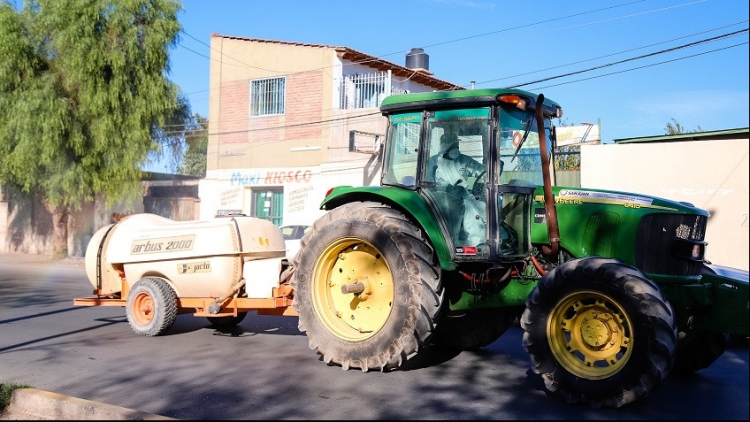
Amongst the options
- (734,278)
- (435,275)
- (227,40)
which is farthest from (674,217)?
(227,40)

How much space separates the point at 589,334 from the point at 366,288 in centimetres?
227

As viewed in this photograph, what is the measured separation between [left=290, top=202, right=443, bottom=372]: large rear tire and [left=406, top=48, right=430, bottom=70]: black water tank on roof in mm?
23189

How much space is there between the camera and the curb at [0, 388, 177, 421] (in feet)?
18.0

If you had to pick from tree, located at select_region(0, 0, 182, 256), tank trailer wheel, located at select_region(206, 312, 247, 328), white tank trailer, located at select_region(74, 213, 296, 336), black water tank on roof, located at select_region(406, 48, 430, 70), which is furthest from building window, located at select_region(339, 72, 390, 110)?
tank trailer wheel, located at select_region(206, 312, 247, 328)

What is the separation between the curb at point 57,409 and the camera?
550cm

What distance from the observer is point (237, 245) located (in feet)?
30.1

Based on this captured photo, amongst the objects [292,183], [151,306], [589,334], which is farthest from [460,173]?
[292,183]

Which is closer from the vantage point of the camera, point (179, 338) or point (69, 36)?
point (179, 338)

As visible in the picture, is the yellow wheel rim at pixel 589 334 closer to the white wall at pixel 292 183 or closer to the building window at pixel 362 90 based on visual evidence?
the white wall at pixel 292 183

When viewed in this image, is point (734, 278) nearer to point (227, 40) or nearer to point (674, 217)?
point (674, 217)

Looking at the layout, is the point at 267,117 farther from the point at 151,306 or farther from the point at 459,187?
the point at 459,187

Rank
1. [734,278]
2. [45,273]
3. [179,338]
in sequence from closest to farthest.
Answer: [734,278]
[179,338]
[45,273]

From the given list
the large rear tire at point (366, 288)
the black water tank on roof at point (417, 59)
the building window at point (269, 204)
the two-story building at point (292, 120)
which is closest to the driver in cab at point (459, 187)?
the large rear tire at point (366, 288)

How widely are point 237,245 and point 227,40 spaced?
22.0 m
